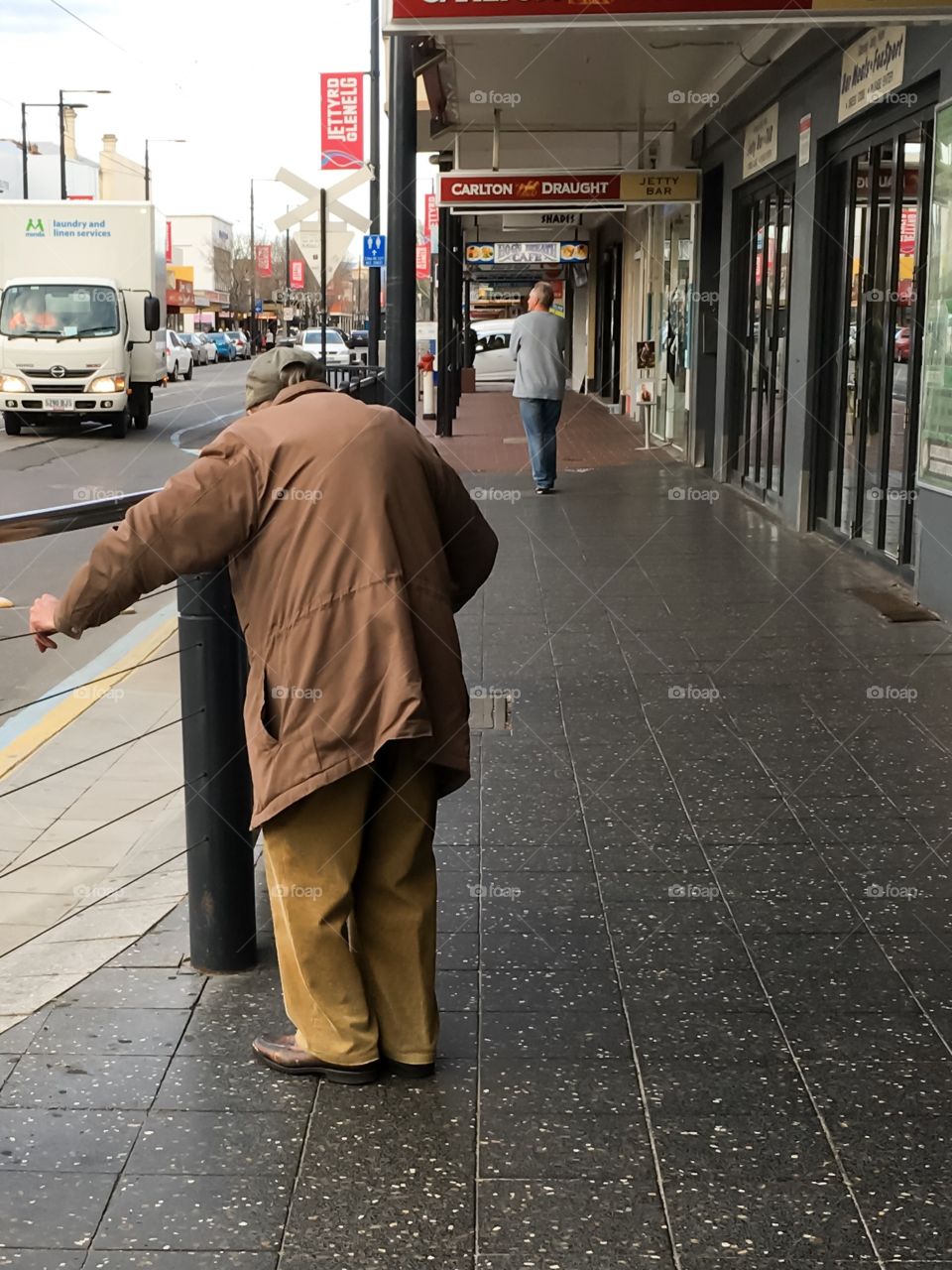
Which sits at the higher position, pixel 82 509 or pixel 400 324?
pixel 400 324

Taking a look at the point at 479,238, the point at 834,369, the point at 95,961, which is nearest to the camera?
the point at 95,961

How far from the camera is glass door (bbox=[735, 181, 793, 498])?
13.1m

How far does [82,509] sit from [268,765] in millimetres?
967

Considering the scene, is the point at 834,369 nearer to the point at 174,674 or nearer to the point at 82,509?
the point at 174,674

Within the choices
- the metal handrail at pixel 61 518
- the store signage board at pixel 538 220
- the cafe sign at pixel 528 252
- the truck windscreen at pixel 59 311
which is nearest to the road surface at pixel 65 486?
the truck windscreen at pixel 59 311

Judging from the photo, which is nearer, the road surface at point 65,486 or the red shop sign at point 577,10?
the red shop sign at point 577,10

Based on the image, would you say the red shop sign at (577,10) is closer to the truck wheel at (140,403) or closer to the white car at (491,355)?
the truck wheel at (140,403)

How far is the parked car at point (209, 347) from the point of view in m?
68.2

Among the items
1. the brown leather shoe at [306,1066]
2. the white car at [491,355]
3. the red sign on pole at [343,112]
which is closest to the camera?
the brown leather shoe at [306,1066]

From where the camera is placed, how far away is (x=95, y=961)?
4.15m

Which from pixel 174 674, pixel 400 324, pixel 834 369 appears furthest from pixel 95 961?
pixel 834 369

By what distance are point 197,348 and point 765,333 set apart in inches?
2070

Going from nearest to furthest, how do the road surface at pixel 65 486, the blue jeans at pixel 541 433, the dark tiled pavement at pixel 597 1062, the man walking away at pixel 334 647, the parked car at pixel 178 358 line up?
the dark tiled pavement at pixel 597 1062 → the man walking away at pixel 334 647 → the road surface at pixel 65 486 → the blue jeans at pixel 541 433 → the parked car at pixel 178 358

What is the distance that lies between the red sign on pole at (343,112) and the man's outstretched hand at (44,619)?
66.9 ft
